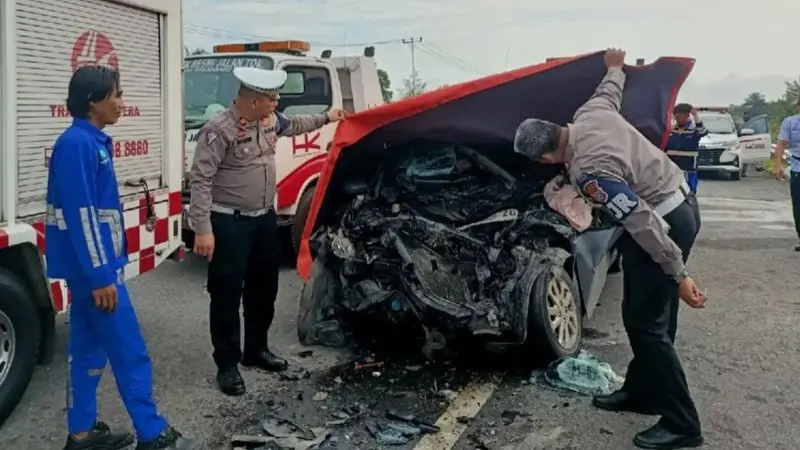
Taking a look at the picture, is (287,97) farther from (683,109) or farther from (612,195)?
(683,109)

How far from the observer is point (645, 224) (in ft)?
11.9

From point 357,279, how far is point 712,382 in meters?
2.29

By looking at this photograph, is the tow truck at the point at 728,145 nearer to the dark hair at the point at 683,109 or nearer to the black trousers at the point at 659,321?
the dark hair at the point at 683,109

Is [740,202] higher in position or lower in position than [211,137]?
lower

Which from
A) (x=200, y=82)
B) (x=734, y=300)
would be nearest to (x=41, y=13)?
(x=200, y=82)

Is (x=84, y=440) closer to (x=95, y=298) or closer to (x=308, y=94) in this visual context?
(x=95, y=298)

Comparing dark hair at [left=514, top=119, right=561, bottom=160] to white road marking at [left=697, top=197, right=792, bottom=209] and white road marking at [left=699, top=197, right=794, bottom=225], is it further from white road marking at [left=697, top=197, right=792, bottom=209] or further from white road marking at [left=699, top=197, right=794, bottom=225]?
white road marking at [left=697, top=197, right=792, bottom=209]

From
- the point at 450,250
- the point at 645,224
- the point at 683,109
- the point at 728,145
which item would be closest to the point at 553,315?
the point at 450,250

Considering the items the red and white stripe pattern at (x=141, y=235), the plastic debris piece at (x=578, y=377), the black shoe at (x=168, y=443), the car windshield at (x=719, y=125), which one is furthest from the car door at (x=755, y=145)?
the black shoe at (x=168, y=443)

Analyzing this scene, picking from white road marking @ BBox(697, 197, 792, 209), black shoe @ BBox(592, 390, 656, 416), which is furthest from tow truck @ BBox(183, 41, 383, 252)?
white road marking @ BBox(697, 197, 792, 209)

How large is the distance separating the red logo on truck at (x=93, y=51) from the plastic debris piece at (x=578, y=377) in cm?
314

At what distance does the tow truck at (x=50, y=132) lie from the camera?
3938 millimetres

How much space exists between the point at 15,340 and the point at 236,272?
121 cm

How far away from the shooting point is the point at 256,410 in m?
4.38
